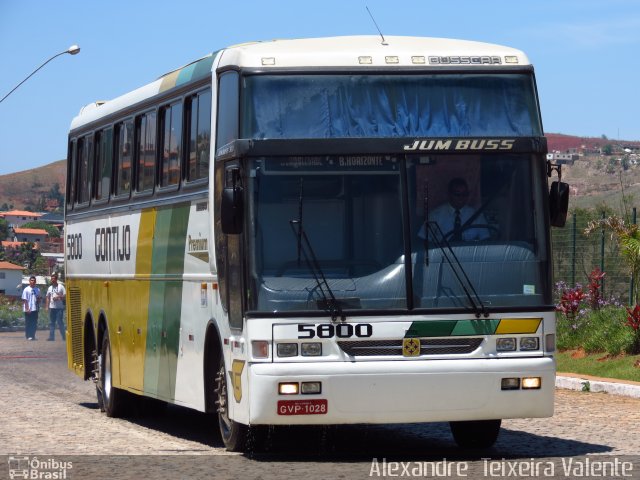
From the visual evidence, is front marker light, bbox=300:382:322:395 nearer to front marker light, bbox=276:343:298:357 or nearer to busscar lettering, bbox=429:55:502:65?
front marker light, bbox=276:343:298:357

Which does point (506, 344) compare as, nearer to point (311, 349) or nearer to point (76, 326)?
point (311, 349)

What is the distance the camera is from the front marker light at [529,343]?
39.9ft

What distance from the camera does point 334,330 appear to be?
38.8 ft

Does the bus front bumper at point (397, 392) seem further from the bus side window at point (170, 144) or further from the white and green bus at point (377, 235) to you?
the bus side window at point (170, 144)

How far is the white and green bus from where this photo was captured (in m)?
11.9

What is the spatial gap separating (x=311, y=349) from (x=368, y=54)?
261 cm

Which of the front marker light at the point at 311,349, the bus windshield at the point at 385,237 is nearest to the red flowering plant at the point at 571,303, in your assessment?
the bus windshield at the point at 385,237

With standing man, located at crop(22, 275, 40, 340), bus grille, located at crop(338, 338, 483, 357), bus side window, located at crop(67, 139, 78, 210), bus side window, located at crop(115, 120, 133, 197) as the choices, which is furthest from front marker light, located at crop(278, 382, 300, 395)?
standing man, located at crop(22, 275, 40, 340)

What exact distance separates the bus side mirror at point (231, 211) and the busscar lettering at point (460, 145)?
4.73 feet

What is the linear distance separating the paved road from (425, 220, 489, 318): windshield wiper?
1.27 metres

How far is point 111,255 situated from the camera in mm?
18125

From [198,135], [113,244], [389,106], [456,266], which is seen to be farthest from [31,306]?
[456,266]

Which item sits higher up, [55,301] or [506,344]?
[55,301]

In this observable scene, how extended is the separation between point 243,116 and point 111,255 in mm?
6281
